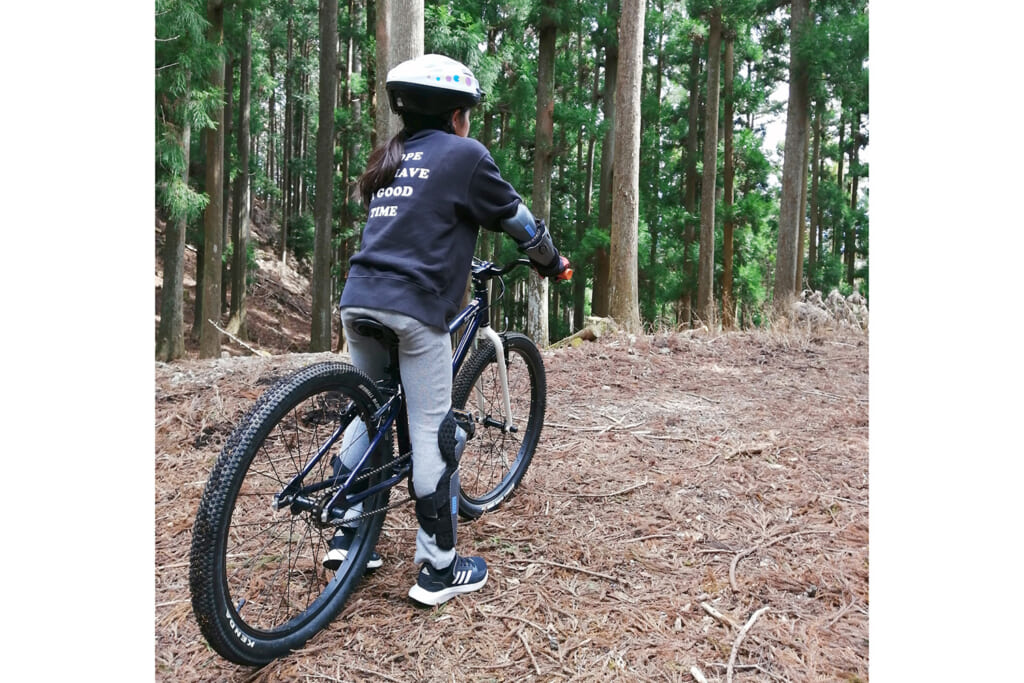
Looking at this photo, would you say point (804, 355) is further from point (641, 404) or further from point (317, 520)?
point (317, 520)

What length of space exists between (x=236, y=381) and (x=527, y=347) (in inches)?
106

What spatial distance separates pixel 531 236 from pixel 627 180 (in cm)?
694

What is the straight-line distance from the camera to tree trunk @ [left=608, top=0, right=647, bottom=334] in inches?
369

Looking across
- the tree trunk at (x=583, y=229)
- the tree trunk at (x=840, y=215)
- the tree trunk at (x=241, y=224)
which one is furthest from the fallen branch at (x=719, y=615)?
the tree trunk at (x=840, y=215)

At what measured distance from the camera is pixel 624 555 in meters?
2.89

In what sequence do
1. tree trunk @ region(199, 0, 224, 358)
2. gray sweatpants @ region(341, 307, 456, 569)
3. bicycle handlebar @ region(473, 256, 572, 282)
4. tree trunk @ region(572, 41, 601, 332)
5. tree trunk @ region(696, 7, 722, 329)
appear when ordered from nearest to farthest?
gray sweatpants @ region(341, 307, 456, 569) → bicycle handlebar @ region(473, 256, 572, 282) → tree trunk @ region(199, 0, 224, 358) → tree trunk @ region(696, 7, 722, 329) → tree trunk @ region(572, 41, 601, 332)

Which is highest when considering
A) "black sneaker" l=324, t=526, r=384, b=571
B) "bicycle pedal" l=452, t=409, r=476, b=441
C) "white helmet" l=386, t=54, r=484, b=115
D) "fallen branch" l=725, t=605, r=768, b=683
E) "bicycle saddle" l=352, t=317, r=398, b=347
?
"white helmet" l=386, t=54, r=484, b=115

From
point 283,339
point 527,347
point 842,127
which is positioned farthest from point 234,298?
point 842,127

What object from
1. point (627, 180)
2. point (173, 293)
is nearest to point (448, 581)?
point (627, 180)

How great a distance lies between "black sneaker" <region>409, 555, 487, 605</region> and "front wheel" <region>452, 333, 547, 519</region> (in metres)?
0.49

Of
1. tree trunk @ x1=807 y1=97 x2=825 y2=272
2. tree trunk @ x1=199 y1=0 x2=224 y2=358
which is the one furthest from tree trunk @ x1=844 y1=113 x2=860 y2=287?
tree trunk @ x1=199 y1=0 x2=224 y2=358

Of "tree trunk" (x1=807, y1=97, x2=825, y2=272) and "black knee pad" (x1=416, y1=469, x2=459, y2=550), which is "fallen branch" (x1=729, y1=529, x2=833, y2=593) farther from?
"tree trunk" (x1=807, y1=97, x2=825, y2=272)

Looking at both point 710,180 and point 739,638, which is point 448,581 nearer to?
point 739,638

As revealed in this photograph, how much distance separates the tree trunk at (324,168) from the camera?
13438mm
